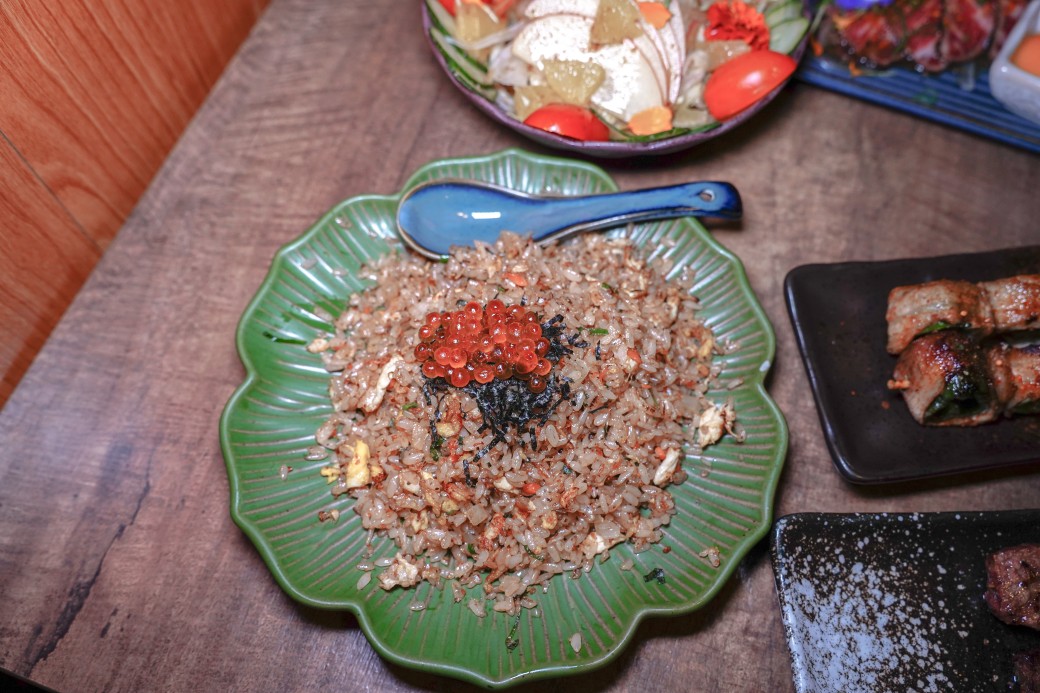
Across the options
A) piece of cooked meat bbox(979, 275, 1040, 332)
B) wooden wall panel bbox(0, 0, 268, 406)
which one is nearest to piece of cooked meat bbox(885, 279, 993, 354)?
piece of cooked meat bbox(979, 275, 1040, 332)

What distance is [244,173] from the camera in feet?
9.58

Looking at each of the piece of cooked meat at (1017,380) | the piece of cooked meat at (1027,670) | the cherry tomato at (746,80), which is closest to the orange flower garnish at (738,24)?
the cherry tomato at (746,80)

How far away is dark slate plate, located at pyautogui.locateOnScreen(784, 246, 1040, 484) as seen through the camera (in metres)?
2.27

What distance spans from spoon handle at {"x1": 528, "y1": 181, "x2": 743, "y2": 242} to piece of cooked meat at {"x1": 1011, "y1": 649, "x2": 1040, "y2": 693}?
1.61m

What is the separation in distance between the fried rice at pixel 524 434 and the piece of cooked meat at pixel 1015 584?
841mm

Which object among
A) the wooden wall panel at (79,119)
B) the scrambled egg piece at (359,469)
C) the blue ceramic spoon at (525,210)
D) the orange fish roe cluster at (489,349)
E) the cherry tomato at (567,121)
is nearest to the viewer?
the orange fish roe cluster at (489,349)

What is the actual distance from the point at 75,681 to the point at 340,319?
130 cm

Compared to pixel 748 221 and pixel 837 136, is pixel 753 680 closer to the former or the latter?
pixel 748 221

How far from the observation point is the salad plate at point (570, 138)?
2572mm

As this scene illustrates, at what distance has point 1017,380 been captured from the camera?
7.63ft

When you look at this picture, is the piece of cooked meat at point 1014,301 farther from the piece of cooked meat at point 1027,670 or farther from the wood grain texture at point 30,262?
the wood grain texture at point 30,262

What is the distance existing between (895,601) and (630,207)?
57.7 inches

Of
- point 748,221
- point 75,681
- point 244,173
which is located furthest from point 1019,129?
point 75,681

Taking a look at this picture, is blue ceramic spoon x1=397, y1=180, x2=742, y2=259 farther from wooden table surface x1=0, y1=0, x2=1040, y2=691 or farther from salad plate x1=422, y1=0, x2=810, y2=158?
wooden table surface x1=0, y1=0, x2=1040, y2=691
